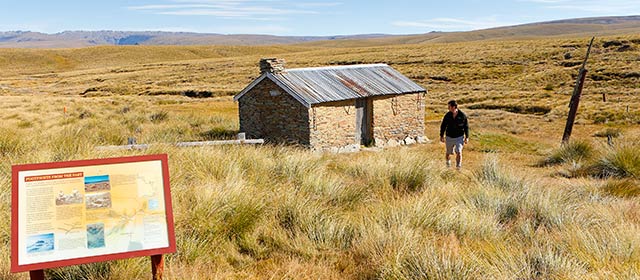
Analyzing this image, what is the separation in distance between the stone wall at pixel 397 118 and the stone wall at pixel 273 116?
130 inches

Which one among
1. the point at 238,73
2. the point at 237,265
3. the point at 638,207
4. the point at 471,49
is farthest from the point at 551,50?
the point at 237,265

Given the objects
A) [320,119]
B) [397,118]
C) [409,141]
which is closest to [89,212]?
[320,119]

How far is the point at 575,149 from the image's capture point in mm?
Result: 13258

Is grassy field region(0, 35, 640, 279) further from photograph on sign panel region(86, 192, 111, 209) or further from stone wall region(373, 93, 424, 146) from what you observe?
stone wall region(373, 93, 424, 146)

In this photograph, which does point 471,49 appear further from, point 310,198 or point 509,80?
point 310,198

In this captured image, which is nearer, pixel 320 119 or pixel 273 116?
pixel 320 119

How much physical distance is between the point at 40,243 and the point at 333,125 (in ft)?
44.9

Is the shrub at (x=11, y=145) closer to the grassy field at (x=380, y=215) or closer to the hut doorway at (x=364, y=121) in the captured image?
the grassy field at (x=380, y=215)

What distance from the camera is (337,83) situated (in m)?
18.1

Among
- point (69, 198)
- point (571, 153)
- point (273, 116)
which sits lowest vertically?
point (571, 153)

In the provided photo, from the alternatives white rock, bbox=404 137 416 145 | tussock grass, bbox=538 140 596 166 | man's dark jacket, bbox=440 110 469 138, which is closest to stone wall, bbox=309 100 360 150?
white rock, bbox=404 137 416 145

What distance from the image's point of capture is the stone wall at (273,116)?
645 inches

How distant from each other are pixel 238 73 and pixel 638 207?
197 ft

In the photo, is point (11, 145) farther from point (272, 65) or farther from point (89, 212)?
point (272, 65)
